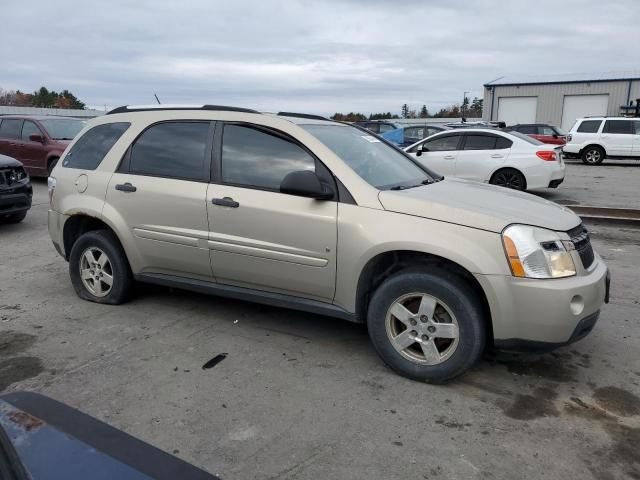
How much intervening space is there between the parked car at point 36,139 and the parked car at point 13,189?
452 centimetres

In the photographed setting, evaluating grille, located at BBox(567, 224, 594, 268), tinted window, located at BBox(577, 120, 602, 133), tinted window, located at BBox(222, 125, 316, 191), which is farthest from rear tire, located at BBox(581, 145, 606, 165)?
tinted window, located at BBox(222, 125, 316, 191)

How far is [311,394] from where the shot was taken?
11.4ft

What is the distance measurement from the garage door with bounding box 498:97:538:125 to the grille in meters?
40.3

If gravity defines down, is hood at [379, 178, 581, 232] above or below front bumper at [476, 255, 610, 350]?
above

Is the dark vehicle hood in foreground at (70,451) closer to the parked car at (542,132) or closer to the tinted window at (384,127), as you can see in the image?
the tinted window at (384,127)

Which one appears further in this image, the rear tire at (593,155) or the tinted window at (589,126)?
the tinted window at (589,126)

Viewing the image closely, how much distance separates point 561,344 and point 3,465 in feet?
9.89

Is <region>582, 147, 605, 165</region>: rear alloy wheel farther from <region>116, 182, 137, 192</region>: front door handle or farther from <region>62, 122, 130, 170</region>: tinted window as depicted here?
<region>116, 182, 137, 192</region>: front door handle

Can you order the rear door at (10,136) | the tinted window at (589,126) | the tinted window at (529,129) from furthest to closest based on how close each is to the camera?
the tinted window at (529,129)
the tinted window at (589,126)
the rear door at (10,136)

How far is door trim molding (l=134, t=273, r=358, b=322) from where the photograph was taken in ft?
12.8

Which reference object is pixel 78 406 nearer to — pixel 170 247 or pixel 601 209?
pixel 170 247

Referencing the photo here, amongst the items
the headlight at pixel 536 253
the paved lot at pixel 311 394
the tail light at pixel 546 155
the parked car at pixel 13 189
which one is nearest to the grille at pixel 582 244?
the headlight at pixel 536 253

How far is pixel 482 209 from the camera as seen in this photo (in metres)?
3.53

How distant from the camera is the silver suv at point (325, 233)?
3.35 m
